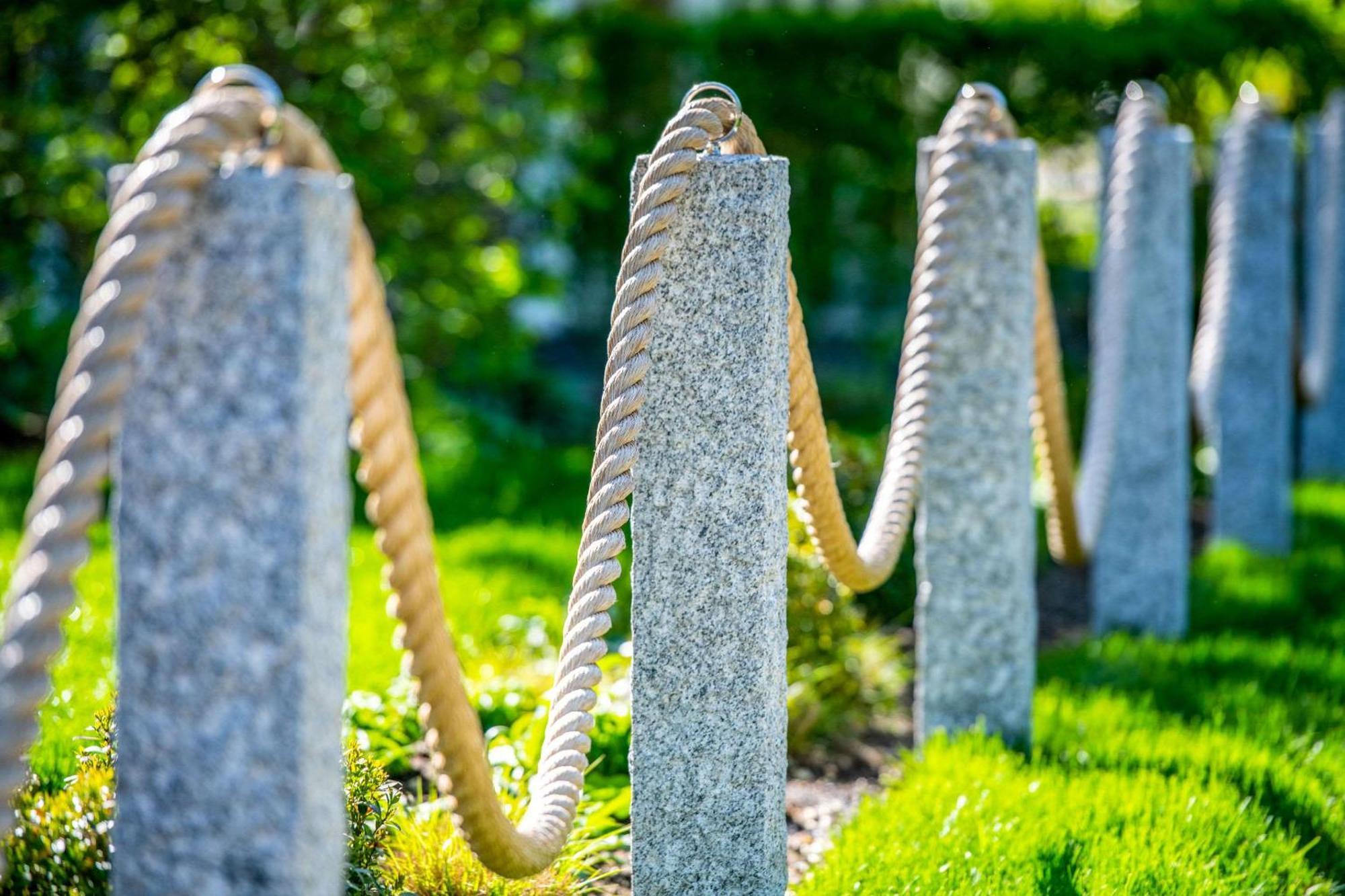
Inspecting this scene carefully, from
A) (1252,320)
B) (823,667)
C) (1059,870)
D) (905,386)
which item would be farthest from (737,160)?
(1252,320)

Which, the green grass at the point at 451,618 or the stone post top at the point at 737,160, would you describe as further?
the green grass at the point at 451,618

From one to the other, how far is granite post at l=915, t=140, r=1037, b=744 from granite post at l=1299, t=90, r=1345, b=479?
175 inches

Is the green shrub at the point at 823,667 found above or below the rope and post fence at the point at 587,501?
below

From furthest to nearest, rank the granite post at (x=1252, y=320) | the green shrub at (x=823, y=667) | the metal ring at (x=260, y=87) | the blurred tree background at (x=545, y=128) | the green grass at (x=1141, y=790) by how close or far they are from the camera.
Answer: the blurred tree background at (x=545, y=128), the granite post at (x=1252, y=320), the green shrub at (x=823, y=667), the green grass at (x=1141, y=790), the metal ring at (x=260, y=87)

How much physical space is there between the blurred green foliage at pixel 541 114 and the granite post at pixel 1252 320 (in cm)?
318

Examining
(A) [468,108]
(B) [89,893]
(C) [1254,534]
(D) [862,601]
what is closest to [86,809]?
(B) [89,893]

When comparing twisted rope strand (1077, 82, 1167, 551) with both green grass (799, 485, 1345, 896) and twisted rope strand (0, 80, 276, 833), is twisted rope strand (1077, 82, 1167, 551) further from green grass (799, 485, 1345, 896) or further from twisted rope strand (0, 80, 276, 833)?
twisted rope strand (0, 80, 276, 833)

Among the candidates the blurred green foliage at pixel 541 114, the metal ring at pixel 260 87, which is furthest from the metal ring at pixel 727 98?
the blurred green foliage at pixel 541 114

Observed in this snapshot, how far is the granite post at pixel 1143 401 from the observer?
4789mm

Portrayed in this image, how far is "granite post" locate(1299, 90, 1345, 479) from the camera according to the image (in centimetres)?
734

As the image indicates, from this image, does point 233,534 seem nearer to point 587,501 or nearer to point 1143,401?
point 587,501

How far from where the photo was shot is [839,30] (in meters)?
9.38

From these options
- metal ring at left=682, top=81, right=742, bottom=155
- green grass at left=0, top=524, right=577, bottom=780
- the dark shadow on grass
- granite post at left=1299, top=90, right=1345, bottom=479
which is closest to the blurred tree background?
green grass at left=0, top=524, right=577, bottom=780

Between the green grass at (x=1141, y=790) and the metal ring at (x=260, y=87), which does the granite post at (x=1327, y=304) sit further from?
the metal ring at (x=260, y=87)
